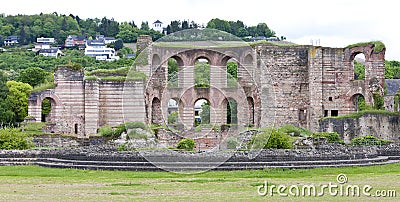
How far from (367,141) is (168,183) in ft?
63.3

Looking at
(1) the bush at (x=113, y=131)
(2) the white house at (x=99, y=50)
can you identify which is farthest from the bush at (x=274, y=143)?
(2) the white house at (x=99, y=50)

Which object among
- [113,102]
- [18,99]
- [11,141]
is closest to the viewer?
[11,141]

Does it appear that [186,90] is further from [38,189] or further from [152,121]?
[38,189]

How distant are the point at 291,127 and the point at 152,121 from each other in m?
9.26

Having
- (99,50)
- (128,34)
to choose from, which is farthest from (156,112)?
(128,34)

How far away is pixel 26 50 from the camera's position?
456 feet

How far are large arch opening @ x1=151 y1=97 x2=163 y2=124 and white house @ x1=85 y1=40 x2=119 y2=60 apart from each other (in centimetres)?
7794

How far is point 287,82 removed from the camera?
2124 inches

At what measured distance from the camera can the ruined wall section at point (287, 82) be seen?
53812mm

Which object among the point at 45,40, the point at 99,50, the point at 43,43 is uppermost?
the point at 45,40

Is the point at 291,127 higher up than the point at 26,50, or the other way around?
the point at 26,50

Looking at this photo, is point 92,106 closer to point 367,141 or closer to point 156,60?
point 156,60

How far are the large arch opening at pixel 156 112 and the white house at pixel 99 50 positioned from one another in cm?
7794

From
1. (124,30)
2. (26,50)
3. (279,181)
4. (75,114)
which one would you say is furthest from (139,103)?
(124,30)
